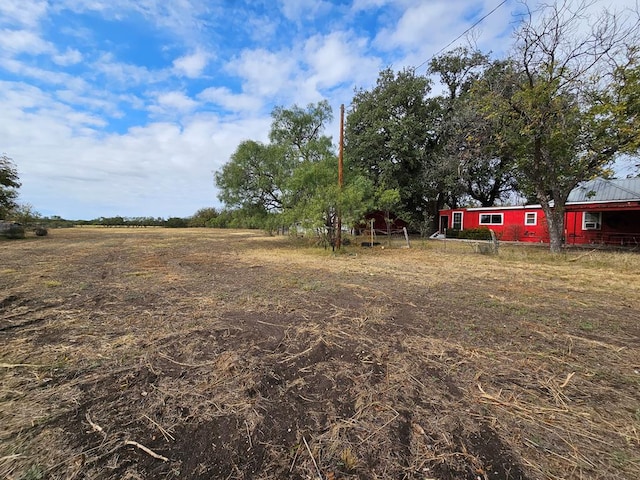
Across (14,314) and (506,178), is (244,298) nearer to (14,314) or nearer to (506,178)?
(14,314)

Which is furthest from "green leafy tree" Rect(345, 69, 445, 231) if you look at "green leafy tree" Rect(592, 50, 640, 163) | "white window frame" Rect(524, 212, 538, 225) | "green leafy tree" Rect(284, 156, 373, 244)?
"green leafy tree" Rect(592, 50, 640, 163)

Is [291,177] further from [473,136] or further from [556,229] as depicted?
[556,229]

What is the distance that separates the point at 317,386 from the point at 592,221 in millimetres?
20381

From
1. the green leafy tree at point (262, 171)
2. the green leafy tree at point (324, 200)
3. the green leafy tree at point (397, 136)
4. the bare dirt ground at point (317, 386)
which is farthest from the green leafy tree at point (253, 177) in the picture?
the bare dirt ground at point (317, 386)

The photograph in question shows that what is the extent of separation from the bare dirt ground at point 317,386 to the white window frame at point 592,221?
14.5 metres

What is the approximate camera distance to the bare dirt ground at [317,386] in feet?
5.22

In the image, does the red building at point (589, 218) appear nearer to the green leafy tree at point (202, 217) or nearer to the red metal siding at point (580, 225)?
the red metal siding at point (580, 225)

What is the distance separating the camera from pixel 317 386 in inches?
91.1

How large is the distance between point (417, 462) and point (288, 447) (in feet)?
2.42

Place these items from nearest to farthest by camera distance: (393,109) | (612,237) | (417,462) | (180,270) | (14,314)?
(417,462)
(14,314)
(180,270)
(612,237)
(393,109)

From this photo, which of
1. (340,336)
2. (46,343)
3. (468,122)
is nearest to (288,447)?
(340,336)

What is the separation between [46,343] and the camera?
3.01 meters

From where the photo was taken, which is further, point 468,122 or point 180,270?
point 468,122

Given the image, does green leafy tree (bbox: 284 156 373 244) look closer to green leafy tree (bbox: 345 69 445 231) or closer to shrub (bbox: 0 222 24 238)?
green leafy tree (bbox: 345 69 445 231)
